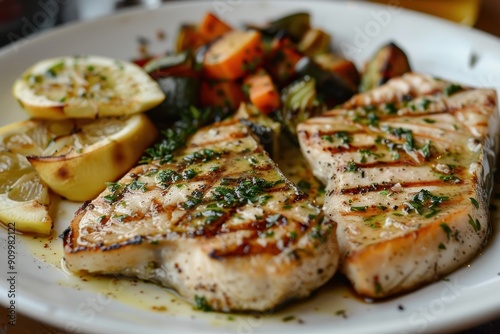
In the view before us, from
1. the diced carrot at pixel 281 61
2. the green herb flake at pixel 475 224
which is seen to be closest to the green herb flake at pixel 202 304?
the green herb flake at pixel 475 224

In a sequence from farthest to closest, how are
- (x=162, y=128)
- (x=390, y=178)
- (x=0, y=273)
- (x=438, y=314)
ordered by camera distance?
(x=162, y=128)
(x=390, y=178)
(x=0, y=273)
(x=438, y=314)

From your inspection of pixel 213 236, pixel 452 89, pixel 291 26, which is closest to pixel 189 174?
pixel 213 236

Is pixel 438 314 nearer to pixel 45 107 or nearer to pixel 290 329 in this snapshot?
pixel 290 329

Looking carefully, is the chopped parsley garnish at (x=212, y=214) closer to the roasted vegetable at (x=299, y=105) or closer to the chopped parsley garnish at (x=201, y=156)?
the chopped parsley garnish at (x=201, y=156)

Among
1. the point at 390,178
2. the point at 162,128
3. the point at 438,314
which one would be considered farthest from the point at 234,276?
the point at 162,128

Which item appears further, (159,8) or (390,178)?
(159,8)

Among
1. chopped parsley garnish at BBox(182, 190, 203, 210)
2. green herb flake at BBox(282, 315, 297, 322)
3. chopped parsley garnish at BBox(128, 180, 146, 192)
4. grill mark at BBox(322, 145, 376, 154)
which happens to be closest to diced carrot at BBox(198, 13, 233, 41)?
grill mark at BBox(322, 145, 376, 154)

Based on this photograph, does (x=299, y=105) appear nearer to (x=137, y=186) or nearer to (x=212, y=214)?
(x=137, y=186)

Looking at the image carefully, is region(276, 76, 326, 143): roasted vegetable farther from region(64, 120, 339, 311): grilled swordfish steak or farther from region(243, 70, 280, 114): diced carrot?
region(64, 120, 339, 311): grilled swordfish steak
